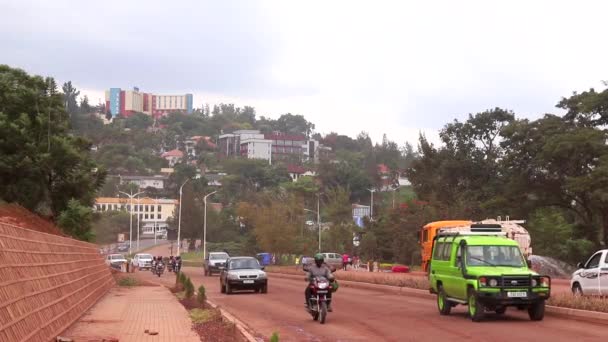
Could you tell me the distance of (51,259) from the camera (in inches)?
632

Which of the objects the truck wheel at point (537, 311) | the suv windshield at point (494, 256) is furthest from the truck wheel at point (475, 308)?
the truck wheel at point (537, 311)

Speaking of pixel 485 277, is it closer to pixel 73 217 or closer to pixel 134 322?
pixel 134 322

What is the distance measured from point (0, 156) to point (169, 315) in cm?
1668

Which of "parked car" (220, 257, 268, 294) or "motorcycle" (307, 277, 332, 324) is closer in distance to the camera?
"motorcycle" (307, 277, 332, 324)

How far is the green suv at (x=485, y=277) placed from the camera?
1745 cm

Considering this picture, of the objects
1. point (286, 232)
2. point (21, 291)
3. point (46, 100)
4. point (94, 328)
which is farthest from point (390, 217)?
point (21, 291)

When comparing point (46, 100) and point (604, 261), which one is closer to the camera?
point (604, 261)

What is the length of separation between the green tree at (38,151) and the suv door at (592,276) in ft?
71.3

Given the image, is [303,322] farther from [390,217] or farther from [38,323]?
[390,217]

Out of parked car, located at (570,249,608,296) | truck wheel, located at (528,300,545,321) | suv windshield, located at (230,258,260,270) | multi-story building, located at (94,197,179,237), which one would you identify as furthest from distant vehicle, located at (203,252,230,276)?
multi-story building, located at (94,197,179,237)

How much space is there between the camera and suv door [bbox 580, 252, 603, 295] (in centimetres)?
2205

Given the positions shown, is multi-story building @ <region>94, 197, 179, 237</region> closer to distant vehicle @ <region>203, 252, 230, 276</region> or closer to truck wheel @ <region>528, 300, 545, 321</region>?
distant vehicle @ <region>203, 252, 230, 276</region>

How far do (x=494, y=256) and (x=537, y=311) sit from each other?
62.7 inches

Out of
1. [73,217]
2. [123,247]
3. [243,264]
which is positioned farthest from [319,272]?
[123,247]
